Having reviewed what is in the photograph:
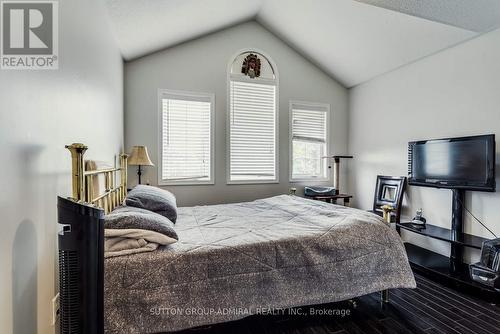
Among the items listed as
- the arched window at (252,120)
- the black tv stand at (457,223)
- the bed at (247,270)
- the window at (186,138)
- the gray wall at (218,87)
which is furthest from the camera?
the arched window at (252,120)

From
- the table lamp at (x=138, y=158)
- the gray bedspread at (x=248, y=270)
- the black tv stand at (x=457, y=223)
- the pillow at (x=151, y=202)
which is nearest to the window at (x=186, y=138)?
the table lamp at (x=138, y=158)

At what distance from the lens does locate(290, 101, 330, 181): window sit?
4.42 m

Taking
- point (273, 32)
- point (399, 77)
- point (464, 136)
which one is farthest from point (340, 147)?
point (273, 32)

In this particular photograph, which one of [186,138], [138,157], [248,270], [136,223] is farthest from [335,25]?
[136,223]

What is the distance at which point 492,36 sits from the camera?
8.62 feet

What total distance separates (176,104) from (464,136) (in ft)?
12.2

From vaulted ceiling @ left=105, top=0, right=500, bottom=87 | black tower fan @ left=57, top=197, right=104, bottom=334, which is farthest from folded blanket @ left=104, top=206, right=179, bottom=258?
vaulted ceiling @ left=105, top=0, right=500, bottom=87

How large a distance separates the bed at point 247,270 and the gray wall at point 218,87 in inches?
70.5

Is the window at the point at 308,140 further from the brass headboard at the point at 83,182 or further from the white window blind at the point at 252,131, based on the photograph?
the brass headboard at the point at 83,182

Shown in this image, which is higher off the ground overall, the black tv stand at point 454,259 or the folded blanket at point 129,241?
the folded blanket at point 129,241

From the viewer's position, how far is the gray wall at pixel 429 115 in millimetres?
2672

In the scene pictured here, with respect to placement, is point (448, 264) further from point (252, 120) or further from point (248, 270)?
point (252, 120)

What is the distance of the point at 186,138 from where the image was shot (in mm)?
3879

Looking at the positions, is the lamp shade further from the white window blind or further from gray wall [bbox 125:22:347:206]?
the white window blind
